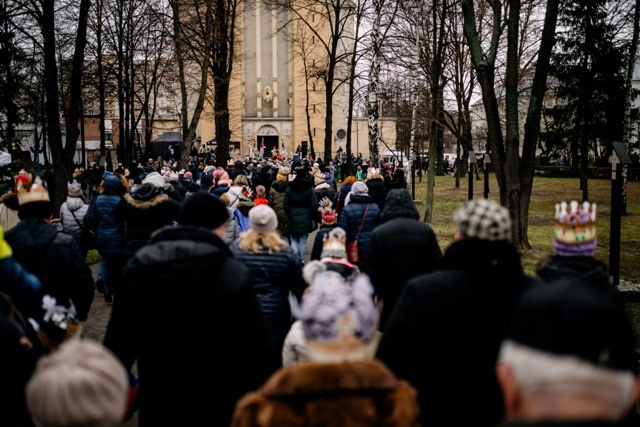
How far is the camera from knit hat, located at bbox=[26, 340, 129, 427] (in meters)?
2.19

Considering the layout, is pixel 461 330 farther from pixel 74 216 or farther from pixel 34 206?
pixel 74 216

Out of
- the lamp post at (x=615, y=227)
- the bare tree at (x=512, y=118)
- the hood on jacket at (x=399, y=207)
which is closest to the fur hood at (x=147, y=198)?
the hood on jacket at (x=399, y=207)

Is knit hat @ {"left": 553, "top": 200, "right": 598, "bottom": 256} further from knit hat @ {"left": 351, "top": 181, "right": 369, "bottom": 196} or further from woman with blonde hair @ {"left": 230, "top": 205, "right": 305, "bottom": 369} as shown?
knit hat @ {"left": 351, "top": 181, "right": 369, "bottom": 196}

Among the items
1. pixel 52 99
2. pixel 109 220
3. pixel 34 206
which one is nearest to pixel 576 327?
pixel 34 206

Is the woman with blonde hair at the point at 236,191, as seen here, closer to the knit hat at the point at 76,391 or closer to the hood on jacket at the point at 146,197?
the hood on jacket at the point at 146,197

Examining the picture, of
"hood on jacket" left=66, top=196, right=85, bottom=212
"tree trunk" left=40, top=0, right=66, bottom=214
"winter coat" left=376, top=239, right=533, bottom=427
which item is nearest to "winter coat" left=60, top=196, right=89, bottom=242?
"hood on jacket" left=66, top=196, right=85, bottom=212

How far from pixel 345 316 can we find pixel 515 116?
13.1m

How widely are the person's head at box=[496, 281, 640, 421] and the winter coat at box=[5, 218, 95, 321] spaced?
A: 4.29 metres

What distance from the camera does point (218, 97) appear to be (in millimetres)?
→ 26562

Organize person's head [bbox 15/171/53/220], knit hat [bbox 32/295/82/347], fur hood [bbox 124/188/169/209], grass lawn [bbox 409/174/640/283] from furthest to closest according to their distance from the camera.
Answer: grass lawn [bbox 409/174/640/283]
fur hood [bbox 124/188/169/209]
person's head [bbox 15/171/53/220]
knit hat [bbox 32/295/82/347]

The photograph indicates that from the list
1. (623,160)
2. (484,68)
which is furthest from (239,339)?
(484,68)

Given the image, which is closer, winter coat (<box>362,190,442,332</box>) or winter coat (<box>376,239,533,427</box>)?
winter coat (<box>376,239,533,427</box>)

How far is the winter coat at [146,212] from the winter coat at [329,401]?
5741mm

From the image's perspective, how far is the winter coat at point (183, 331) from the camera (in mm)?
3828
